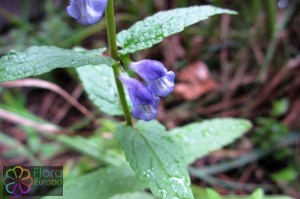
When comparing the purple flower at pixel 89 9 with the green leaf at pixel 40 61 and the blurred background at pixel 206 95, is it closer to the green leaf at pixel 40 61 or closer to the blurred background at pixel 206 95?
the green leaf at pixel 40 61

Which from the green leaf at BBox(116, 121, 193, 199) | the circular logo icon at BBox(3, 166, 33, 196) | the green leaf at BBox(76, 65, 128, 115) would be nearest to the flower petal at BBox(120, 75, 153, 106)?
the green leaf at BBox(116, 121, 193, 199)

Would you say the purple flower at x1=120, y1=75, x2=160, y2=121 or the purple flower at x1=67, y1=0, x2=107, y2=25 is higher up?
the purple flower at x1=67, y1=0, x2=107, y2=25

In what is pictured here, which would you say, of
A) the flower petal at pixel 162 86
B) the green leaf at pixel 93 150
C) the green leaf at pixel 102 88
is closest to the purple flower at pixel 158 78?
the flower petal at pixel 162 86

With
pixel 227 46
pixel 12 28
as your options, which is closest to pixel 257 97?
pixel 227 46

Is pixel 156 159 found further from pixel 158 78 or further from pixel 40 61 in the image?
pixel 40 61

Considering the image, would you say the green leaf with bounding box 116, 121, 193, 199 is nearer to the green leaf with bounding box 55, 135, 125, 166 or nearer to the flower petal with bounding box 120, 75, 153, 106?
the flower petal with bounding box 120, 75, 153, 106

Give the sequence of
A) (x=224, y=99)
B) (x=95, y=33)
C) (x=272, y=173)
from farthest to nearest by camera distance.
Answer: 1. (x=95, y=33)
2. (x=224, y=99)
3. (x=272, y=173)

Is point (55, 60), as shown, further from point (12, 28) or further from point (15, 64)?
point (12, 28)

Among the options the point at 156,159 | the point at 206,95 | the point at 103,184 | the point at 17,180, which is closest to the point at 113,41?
the point at 156,159

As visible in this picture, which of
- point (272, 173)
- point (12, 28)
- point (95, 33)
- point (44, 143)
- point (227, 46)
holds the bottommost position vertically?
point (272, 173)
